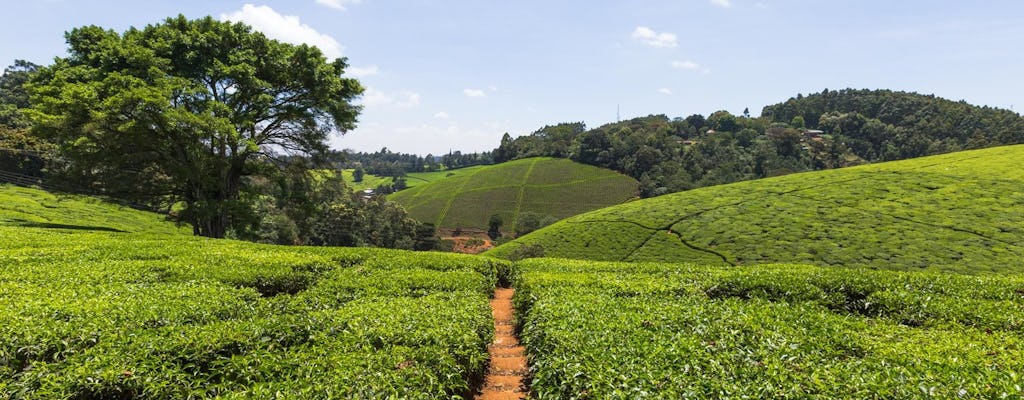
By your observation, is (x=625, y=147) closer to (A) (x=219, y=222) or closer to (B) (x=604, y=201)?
(B) (x=604, y=201)

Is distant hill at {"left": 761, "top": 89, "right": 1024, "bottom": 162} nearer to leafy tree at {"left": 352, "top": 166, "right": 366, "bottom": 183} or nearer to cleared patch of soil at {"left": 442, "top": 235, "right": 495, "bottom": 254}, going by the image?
cleared patch of soil at {"left": 442, "top": 235, "right": 495, "bottom": 254}

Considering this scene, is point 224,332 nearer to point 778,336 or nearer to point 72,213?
point 778,336

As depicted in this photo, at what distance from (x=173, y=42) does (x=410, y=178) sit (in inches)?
5965

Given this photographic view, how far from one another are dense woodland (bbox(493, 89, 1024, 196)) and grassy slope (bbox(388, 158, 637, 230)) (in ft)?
27.9

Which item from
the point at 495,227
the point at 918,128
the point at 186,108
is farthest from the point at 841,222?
the point at 918,128

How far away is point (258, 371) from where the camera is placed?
633cm

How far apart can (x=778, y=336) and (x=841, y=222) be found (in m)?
47.2

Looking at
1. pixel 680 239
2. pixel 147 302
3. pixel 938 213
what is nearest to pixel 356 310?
pixel 147 302

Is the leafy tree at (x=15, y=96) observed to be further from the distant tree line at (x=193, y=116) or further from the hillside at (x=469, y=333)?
the hillside at (x=469, y=333)

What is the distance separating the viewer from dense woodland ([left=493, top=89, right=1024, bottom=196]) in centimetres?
12000

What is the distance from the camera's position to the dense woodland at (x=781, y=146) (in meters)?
120

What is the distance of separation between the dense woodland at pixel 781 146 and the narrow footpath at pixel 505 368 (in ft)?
343

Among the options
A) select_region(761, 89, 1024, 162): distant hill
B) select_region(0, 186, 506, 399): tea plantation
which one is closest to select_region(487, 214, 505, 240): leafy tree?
select_region(0, 186, 506, 399): tea plantation

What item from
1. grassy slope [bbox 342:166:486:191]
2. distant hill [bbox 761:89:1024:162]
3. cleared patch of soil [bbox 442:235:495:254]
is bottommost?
cleared patch of soil [bbox 442:235:495:254]
